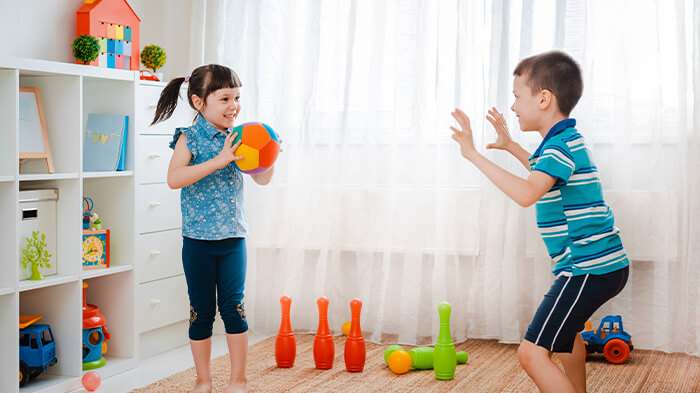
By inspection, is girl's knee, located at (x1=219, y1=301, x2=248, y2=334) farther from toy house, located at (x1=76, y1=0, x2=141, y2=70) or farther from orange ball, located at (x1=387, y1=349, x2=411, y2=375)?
toy house, located at (x1=76, y1=0, x2=141, y2=70)

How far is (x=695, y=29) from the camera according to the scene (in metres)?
3.08

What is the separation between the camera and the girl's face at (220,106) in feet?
8.50

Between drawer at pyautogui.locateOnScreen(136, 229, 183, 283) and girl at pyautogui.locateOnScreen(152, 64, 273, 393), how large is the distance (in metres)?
0.56

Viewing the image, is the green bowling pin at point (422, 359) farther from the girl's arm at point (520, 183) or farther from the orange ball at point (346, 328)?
the girl's arm at point (520, 183)

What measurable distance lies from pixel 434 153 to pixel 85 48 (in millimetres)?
1384

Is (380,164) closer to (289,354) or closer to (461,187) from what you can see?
(461,187)

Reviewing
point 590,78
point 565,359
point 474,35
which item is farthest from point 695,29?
point 565,359

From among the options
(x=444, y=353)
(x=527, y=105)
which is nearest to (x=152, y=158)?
(x=444, y=353)

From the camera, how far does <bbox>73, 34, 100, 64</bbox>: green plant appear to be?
300 centimetres

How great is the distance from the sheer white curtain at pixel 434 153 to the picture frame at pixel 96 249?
806mm

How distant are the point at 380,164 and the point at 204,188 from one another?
1067mm

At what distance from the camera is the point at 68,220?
278cm

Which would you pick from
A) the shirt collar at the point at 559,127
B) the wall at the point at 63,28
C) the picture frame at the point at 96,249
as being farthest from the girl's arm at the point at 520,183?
the wall at the point at 63,28

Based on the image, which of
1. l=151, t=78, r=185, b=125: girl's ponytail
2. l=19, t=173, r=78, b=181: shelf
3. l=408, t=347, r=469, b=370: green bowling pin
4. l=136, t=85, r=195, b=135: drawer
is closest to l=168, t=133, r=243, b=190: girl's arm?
l=151, t=78, r=185, b=125: girl's ponytail
